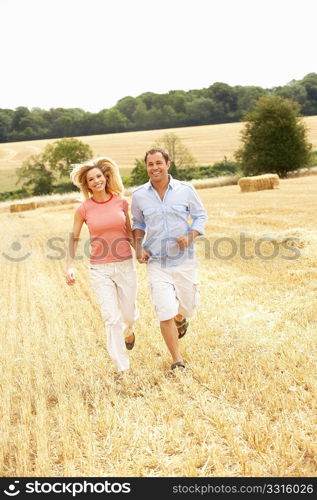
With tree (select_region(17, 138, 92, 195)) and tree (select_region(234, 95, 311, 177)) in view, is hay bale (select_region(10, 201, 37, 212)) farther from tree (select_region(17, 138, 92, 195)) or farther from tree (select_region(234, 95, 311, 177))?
tree (select_region(17, 138, 92, 195))

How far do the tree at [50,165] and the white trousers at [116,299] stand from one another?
45.5 m

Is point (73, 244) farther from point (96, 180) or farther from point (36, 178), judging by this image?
point (36, 178)

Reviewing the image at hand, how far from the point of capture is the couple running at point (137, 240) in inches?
198

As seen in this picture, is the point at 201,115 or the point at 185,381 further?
the point at 201,115

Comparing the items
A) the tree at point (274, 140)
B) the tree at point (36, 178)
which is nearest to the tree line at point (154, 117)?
the tree at point (36, 178)

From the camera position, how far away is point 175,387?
480cm

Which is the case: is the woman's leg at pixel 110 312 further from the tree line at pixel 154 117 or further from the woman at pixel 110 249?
the tree line at pixel 154 117

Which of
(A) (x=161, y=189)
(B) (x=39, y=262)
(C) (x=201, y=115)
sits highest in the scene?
(C) (x=201, y=115)

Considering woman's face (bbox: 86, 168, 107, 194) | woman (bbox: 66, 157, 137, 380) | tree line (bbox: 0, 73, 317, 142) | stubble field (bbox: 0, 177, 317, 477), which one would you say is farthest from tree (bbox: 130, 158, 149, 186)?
woman's face (bbox: 86, 168, 107, 194)

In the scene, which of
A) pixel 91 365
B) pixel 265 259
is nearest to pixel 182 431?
pixel 91 365
